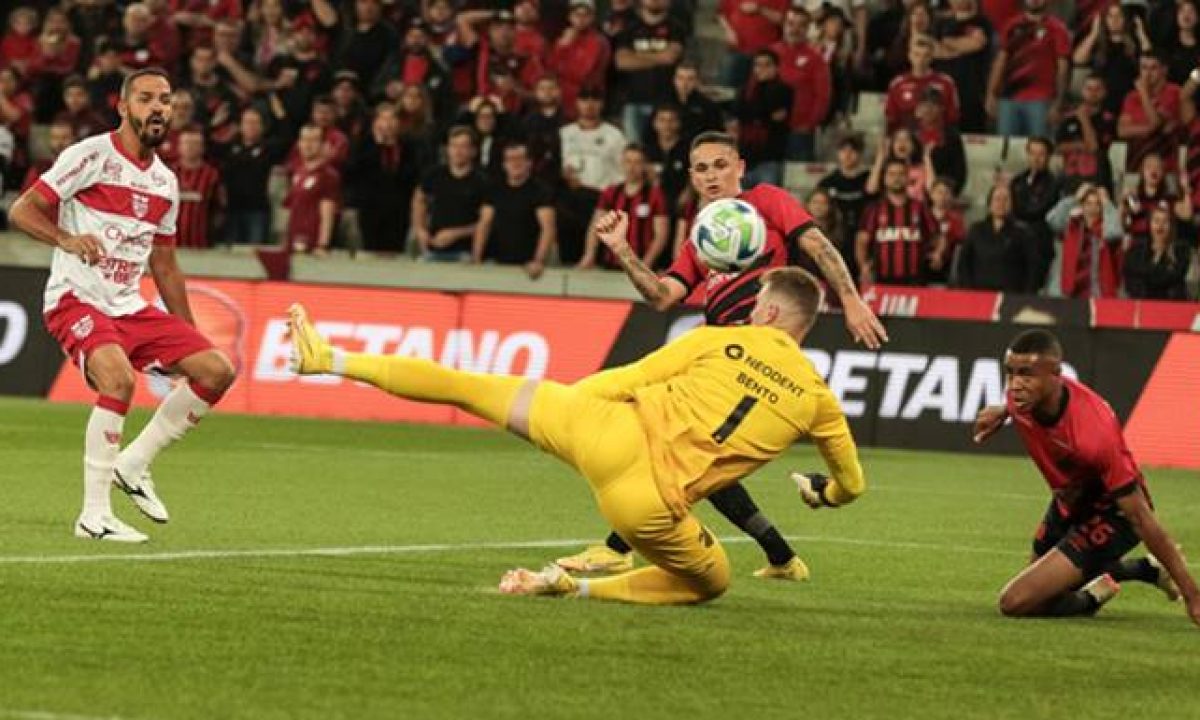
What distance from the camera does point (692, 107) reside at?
2789 centimetres

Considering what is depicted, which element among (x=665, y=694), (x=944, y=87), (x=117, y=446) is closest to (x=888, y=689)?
(x=665, y=694)

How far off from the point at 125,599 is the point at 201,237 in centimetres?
1884

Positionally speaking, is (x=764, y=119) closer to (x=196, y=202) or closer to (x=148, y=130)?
(x=196, y=202)

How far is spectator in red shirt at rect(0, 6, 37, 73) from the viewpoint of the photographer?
32.2 m

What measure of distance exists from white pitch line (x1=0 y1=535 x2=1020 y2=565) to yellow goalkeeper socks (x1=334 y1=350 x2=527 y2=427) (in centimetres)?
198

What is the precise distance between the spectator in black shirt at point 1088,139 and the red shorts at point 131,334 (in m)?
13.6

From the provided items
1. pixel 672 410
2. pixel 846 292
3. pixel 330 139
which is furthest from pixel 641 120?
pixel 672 410

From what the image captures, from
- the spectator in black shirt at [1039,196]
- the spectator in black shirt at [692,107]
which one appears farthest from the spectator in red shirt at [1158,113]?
the spectator in black shirt at [692,107]

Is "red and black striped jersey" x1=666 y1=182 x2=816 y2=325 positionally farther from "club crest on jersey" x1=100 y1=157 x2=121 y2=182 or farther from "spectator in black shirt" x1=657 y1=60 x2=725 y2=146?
"spectator in black shirt" x1=657 y1=60 x2=725 y2=146

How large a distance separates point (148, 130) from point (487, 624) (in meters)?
4.51

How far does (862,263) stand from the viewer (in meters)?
26.1

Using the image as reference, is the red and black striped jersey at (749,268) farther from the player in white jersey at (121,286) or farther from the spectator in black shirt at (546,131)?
the spectator in black shirt at (546,131)

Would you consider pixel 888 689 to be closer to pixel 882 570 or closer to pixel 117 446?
pixel 882 570

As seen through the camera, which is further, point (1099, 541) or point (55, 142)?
point (55, 142)
